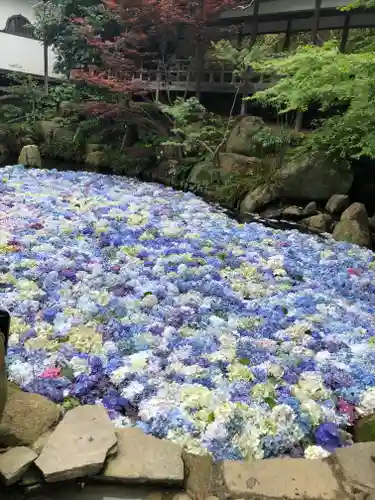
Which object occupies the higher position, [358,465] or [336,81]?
[336,81]

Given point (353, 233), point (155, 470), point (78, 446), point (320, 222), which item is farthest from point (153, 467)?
point (320, 222)

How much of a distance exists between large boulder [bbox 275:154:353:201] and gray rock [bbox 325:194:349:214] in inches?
9.6

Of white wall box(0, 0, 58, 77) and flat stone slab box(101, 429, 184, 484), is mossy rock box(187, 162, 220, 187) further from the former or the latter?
white wall box(0, 0, 58, 77)

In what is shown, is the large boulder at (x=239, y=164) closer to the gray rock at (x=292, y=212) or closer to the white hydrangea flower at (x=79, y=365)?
the gray rock at (x=292, y=212)

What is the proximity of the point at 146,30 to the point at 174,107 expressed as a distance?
2927 mm

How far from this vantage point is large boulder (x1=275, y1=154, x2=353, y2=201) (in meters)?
8.51

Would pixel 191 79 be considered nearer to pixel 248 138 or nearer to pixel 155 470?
pixel 248 138

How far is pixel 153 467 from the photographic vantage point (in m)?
2.24

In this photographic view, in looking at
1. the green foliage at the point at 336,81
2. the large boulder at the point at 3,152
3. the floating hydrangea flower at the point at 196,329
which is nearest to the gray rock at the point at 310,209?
the green foliage at the point at 336,81

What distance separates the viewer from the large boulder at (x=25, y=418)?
228 cm

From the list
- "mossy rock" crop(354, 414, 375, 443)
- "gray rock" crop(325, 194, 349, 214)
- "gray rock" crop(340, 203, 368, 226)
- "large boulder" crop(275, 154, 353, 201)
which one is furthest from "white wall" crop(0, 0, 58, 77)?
"mossy rock" crop(354, 414, 375, 443)

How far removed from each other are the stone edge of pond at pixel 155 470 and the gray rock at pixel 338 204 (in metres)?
6.36

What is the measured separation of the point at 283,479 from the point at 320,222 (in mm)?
6219

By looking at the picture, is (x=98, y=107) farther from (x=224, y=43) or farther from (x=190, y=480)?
(x=190, y=480)
